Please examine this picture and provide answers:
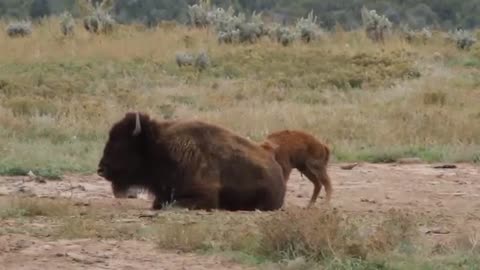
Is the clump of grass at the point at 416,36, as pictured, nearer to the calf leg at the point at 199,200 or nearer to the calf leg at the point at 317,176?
the calf leg at the point at 317,176

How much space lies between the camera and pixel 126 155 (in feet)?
35.1

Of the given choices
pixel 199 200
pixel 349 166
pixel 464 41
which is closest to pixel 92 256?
pixel 199 200

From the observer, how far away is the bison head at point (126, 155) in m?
10.6

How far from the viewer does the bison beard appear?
36.4 feet

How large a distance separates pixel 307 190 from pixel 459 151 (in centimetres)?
317

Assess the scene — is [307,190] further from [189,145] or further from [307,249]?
[307,249]

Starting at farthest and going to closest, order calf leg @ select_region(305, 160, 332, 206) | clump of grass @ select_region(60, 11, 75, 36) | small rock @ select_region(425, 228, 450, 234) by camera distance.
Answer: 1. clump of grass @ select_region(60, 11, 75, 36)
2. calf leg @ select_region(305, 160, 332, 206)
3. small rock @ select_region(425, 228, 450, 234)

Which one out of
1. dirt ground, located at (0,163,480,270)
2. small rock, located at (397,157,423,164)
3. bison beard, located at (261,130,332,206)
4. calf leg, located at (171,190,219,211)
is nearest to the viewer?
dirt ground, located at (0,163,480,270)

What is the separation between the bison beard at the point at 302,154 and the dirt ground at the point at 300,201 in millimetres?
282

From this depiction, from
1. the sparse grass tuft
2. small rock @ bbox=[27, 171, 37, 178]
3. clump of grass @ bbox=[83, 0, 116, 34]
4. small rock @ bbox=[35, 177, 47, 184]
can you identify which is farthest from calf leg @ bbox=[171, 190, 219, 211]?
clump of grass @ bbox=[83, 0, 116, 34]

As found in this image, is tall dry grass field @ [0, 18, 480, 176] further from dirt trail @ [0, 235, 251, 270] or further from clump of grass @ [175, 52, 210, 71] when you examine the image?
dirt trail @ [0, 235, 251, 270]

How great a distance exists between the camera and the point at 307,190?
41.6 feet

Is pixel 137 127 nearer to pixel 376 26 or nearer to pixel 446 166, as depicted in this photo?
pixel 446 166

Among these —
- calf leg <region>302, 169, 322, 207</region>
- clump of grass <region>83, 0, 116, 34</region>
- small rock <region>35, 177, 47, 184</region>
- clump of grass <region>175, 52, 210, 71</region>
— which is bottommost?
clump of grass <region>83, 0, 116, 34</region>
